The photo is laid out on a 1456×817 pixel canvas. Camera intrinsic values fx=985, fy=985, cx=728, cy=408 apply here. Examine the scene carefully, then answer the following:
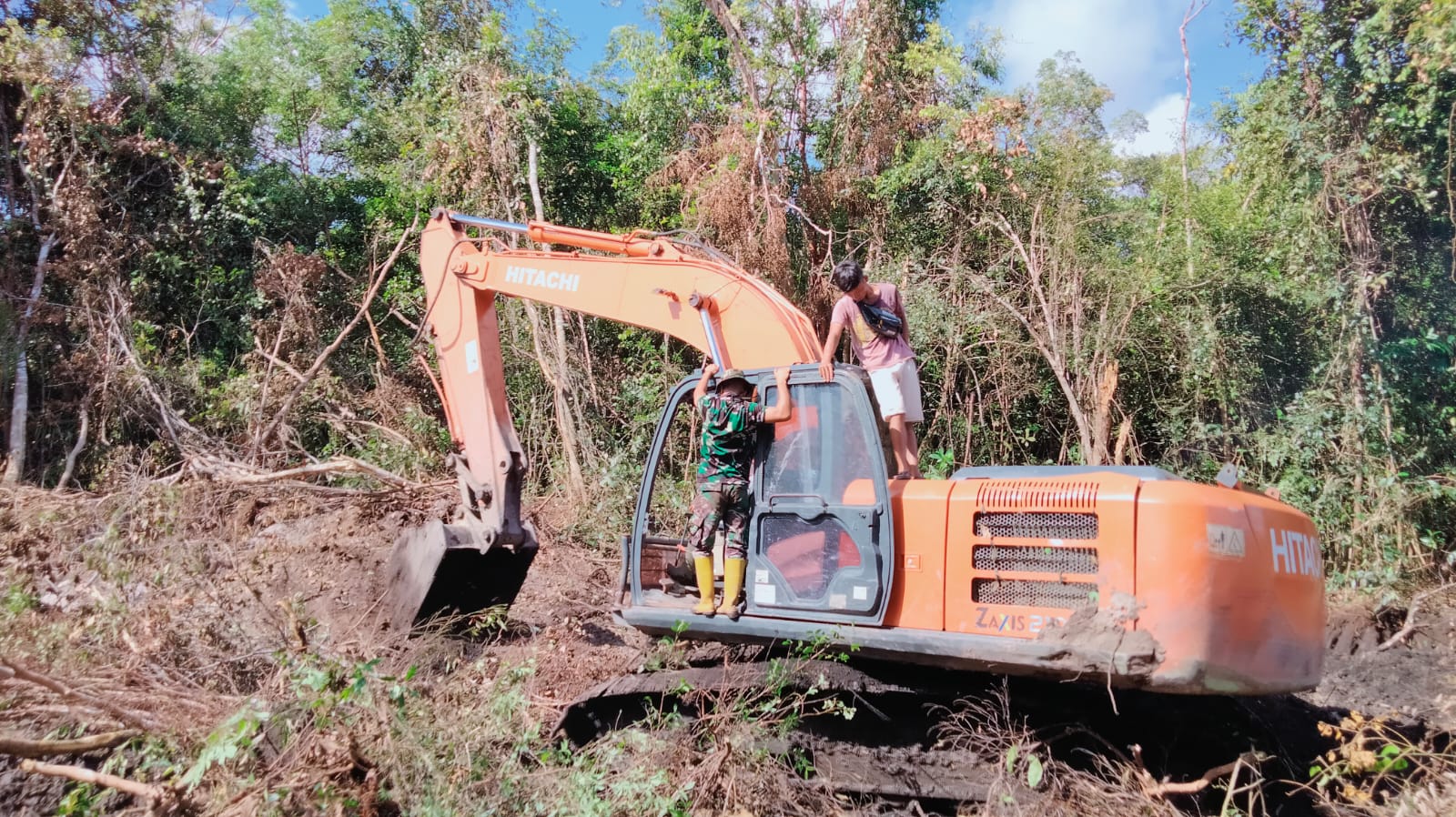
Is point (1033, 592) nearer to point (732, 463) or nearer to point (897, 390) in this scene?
point (897, 390)

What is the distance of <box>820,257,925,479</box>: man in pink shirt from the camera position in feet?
16.3

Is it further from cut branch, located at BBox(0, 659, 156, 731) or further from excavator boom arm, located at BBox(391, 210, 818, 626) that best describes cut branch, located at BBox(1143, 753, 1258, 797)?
cut branch, located at BBox(0, 659, 156, 731)

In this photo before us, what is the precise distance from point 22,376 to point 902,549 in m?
10.1

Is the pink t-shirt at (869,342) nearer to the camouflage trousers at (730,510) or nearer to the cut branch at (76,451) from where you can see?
the camouflage trousers at (730,510)

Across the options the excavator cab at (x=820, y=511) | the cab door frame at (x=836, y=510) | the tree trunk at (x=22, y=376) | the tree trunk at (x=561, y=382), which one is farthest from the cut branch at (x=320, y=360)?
the cab door frame at (x=836, y=510)

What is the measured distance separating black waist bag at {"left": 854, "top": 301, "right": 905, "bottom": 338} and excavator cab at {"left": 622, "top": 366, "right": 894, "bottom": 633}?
1.67 feet

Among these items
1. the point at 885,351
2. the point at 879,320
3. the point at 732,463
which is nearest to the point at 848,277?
the point at 879,320

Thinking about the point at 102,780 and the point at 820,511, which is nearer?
the point at 102,780

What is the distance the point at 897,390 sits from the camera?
4984 millimetres

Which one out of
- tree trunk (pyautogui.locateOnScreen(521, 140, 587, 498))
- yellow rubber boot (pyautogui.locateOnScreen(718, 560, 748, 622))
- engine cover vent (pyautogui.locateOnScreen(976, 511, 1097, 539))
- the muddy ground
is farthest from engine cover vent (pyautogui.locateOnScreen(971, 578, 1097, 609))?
tree trunk (pyautogui.locateOnScreen(521, 140, 587, 498))

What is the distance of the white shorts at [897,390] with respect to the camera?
4.96m

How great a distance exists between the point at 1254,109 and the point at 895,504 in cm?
738

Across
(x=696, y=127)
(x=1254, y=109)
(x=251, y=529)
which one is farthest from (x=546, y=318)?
(x=1254, y=109)

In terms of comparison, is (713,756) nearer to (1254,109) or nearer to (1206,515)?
(1206,515)
